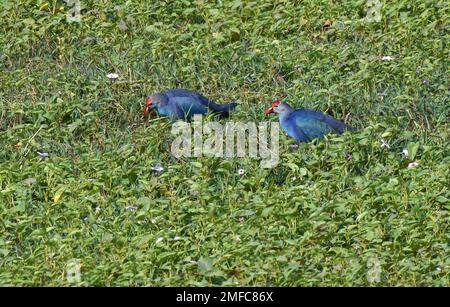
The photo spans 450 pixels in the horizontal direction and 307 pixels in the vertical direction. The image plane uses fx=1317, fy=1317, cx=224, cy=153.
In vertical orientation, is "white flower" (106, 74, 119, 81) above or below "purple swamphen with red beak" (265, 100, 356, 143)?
below

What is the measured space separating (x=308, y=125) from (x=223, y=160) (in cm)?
63

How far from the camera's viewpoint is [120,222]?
23.1 ft

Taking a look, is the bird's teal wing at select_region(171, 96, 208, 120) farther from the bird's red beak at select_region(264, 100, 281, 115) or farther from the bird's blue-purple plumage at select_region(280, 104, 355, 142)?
the bird's blue-purple plumage at select_region(280, 104, 355, 142)

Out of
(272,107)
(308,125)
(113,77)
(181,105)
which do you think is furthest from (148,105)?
(308,125)

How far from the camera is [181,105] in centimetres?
828

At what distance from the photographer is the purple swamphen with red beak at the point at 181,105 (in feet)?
27.2

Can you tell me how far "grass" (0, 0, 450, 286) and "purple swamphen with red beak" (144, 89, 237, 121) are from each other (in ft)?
0.43

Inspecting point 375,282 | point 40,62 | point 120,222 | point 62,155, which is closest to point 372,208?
point 375,282

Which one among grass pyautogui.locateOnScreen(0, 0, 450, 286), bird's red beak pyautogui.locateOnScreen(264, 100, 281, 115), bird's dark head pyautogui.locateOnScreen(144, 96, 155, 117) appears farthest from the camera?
bird's dark head pyautogui.locateOnScreen(144, 96, 155, 117)

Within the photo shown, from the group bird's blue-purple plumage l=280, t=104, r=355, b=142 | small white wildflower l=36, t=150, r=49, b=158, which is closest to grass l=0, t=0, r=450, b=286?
small white wildflower l=36, t=150, r=49, b=158

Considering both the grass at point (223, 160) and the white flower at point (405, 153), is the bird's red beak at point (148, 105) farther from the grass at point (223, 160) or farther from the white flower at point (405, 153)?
the white flower at point (405, 153)

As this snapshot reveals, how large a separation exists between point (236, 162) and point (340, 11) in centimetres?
258

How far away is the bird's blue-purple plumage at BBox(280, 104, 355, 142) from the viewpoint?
7.93 metres
